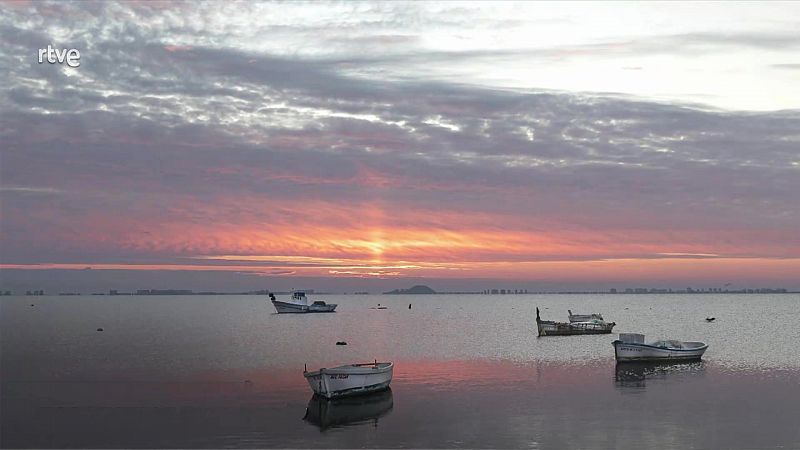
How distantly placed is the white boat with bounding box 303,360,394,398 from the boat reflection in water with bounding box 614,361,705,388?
72.7 ft

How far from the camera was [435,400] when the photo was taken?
55.8 meters

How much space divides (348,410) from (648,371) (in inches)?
1450

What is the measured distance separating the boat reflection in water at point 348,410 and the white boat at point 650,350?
109 feet

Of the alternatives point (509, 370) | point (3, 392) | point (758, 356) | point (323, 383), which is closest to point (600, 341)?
point (758, 356)

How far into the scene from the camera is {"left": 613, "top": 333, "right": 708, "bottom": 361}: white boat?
8088cm

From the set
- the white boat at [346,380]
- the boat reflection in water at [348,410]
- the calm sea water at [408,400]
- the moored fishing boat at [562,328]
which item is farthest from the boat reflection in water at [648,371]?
the moored fishing boat at [562,328]

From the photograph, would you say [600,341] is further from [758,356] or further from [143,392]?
[143,392]

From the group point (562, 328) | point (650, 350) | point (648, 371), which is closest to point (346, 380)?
point (648, 371)

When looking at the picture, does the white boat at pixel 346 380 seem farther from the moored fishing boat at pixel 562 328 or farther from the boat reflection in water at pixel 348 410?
the moored fishing boat at pixel 562 328

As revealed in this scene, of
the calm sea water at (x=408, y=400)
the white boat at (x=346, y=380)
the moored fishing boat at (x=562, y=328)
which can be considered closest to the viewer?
the calm sea water at (x=408, y=400)

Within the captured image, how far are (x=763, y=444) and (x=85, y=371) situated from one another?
6233 cm

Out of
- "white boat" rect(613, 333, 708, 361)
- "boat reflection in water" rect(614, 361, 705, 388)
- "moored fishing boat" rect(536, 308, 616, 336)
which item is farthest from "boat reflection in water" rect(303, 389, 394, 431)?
"moored fishing boat" rect(536, 308, 616, 336)

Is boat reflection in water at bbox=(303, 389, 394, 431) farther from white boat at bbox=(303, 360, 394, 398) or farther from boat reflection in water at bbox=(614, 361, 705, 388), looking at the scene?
boat reflection in water at bbox=(614, 361, 705, 388)

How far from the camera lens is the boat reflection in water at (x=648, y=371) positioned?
67.5 metres
